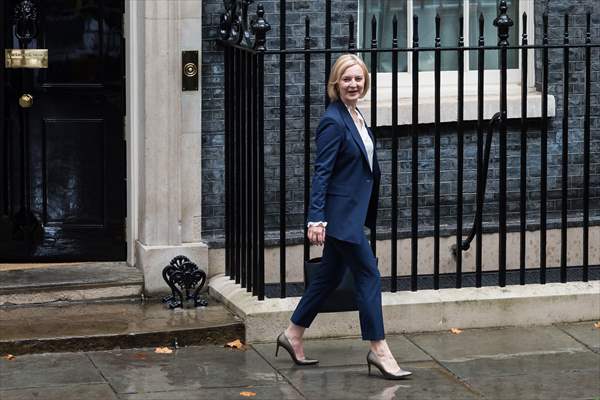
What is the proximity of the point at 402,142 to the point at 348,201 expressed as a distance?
6.80ft

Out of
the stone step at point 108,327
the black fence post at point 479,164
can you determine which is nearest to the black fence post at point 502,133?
the black fence post at point 479,164

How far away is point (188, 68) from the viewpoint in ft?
30.4

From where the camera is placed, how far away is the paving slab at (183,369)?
7797 millimetres

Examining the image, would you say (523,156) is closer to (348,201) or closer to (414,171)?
(414,171)

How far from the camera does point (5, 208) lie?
9.59 meters

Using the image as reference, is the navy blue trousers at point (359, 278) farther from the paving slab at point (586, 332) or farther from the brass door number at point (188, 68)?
the brass door number at point (188, 68)

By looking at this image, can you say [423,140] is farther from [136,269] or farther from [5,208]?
[5,208]

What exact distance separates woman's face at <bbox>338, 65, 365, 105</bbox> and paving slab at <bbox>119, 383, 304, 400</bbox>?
4.98 feet

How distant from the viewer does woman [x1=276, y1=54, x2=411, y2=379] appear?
7688mm

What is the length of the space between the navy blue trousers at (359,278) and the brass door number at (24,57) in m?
2.55

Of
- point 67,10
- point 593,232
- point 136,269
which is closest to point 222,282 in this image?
point 136,269

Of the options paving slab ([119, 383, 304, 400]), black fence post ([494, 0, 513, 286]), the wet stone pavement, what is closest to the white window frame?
black fence post ([494, 0, 513, 286])

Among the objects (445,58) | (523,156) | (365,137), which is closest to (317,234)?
(365,137)

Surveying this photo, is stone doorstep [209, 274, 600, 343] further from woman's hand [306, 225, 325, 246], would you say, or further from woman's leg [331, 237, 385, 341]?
woman's hand [306, 225, 325, 246]
